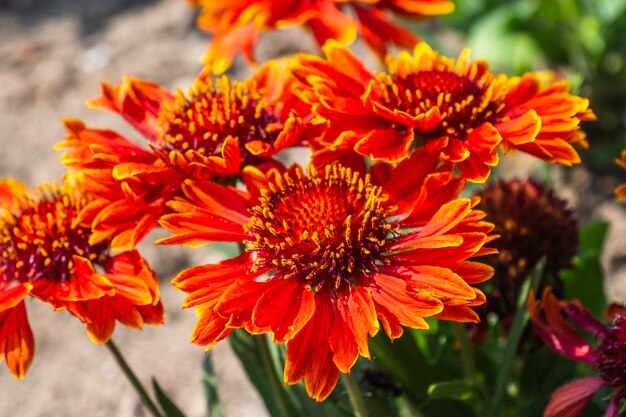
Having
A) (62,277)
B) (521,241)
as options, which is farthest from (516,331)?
(62,277)

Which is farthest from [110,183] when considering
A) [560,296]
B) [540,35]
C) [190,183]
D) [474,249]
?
[540,35]

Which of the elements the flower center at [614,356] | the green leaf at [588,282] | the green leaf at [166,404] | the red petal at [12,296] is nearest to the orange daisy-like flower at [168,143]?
the red petal at [12,296]

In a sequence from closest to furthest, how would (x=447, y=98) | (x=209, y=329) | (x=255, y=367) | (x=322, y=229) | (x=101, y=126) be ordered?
(x=209, y=329) < (x=322, y=229) < (x=447, y=98) < (x=255, y=367) < (x=101, y=126)

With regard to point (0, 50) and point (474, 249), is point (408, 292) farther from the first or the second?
point (0, 50)

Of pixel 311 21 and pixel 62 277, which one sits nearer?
pixel 62 277

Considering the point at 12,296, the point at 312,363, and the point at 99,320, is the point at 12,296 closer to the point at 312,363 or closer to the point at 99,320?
the point at 99,320

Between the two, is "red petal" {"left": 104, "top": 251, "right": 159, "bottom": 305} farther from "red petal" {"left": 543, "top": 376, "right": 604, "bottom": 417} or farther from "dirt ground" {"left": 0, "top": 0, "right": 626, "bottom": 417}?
"dirt ground" {"left": 0, "top": 0, "right": 626, "bottom": 417}

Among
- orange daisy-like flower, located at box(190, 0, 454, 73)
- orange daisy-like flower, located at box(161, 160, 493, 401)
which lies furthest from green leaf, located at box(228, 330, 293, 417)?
orange daisy-like flower, located at box(190, 0, 454, 73)

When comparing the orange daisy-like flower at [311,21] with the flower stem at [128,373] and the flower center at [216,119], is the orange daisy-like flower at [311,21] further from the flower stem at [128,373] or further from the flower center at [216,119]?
the flower stem at [128,373]
